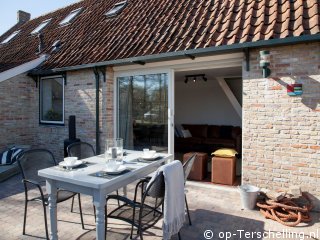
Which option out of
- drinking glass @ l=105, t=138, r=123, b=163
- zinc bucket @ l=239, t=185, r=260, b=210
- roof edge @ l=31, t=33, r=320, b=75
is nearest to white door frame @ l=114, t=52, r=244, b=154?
roof edge @ l=31, t=33, r=320, b=75

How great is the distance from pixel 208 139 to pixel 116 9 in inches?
205

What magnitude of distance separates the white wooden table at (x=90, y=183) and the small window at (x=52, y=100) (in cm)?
469

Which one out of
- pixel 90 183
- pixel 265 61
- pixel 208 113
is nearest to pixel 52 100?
pixel 208 113

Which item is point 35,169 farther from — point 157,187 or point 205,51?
point 205,51

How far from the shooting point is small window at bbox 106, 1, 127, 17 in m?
8.17

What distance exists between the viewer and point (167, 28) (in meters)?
6.13

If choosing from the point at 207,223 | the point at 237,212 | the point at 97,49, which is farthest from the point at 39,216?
the point at 97,49

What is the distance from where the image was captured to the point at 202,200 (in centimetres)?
458

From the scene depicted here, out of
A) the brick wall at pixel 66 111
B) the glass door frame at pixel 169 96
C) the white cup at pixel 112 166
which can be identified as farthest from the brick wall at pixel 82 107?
the white cup at pixel 112 166

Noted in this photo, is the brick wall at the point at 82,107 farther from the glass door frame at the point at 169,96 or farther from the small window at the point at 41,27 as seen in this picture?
the small window at the point at 41,27

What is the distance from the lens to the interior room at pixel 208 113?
324 inches

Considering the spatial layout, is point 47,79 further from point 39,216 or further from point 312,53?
point 312,53

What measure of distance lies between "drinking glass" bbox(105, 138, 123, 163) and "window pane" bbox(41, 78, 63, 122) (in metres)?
4.50

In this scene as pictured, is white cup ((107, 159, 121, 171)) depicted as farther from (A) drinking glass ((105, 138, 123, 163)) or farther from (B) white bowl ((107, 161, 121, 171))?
(A) drinking glass ((105, 138, 123, 163))
